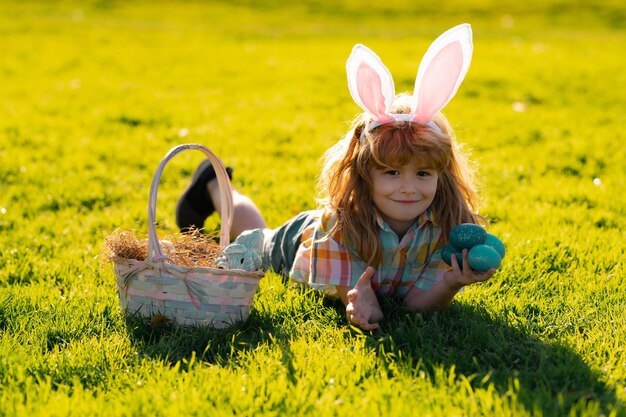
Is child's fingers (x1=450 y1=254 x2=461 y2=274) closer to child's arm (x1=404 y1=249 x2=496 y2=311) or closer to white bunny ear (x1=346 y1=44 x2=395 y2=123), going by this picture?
child's arm (x1=404 y1=249 x2=496 y2=311)

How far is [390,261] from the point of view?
127 inches

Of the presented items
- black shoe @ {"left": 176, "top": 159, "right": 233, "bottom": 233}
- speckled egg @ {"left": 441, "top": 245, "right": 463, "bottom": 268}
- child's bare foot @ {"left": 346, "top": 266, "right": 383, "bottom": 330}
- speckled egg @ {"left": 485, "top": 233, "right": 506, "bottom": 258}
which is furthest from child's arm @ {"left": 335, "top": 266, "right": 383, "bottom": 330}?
black shoe @ {"left": 176, "top": 159, "right": 233, "bottom": 233}

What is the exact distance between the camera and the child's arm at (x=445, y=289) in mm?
2832

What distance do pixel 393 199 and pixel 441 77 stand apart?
20.4 inches

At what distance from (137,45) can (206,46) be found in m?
1.06

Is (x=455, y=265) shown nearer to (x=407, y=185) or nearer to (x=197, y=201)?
(x=407, y=185)

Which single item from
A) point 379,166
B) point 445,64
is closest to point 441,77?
point 445,64

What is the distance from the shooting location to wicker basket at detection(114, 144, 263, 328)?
295 centimetres

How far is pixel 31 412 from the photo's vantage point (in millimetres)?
2430

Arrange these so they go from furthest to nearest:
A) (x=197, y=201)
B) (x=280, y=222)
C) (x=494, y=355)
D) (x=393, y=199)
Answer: (x=280, y=222), (x=197, y=201), (x=393, y=199), (x=494, y=355)

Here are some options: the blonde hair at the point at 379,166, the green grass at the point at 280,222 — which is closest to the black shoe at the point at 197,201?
the green grass at the point at 280,222

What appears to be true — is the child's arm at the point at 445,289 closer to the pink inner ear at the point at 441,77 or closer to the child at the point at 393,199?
the child at the point at 393,199

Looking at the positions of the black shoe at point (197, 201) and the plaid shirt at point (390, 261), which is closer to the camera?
the plaid shirt at point (390, 261)

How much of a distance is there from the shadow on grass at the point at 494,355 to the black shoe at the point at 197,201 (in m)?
1.44
